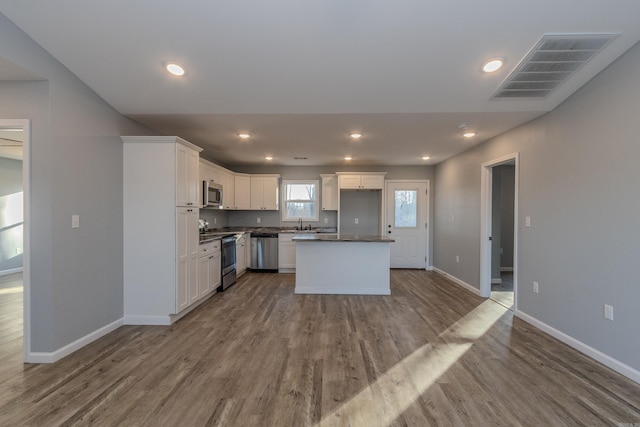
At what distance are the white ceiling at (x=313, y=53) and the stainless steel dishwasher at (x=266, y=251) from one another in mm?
2957

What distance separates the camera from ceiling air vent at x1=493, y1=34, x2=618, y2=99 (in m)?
2.14

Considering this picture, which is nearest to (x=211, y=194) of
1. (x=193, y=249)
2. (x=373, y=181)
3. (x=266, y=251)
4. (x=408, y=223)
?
(x=193, y=249)

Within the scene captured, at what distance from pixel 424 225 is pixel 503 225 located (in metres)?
1.86

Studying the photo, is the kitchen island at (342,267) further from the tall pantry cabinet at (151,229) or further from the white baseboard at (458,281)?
the tall pantry cabinet at (151,229)

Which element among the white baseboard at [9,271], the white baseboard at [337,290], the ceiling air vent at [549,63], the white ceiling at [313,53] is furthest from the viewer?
the white baseboard at [9,271]

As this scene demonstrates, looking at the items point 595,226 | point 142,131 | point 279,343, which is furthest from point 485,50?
point 142,131

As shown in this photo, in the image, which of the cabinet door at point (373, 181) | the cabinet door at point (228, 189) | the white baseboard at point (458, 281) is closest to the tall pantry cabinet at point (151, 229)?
the cabinet door at point (228, 189)

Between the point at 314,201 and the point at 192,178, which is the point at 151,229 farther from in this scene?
the point at 314,201

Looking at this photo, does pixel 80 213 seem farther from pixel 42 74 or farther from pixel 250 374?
pixel 250 374

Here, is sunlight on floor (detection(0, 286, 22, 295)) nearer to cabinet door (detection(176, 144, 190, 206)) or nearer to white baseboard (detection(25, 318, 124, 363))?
white baseboard (detection(25, 318, 124, 363))

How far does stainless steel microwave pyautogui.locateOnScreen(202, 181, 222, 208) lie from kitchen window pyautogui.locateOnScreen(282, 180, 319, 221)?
1743mm

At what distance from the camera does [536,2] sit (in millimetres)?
1883

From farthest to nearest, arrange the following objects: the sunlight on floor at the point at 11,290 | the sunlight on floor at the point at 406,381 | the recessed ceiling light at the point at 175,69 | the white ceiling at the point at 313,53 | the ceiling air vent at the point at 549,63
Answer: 1. the sunlight on floor at the point at 11,290
2. the recessed ceiling light at the point at 175,69
3. the ceiling air vent at the point at 549,63
4. the white ceiling at the point at 313,53
5. the sunlight on floor at the point at 406,381

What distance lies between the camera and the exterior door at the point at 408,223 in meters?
6.48
